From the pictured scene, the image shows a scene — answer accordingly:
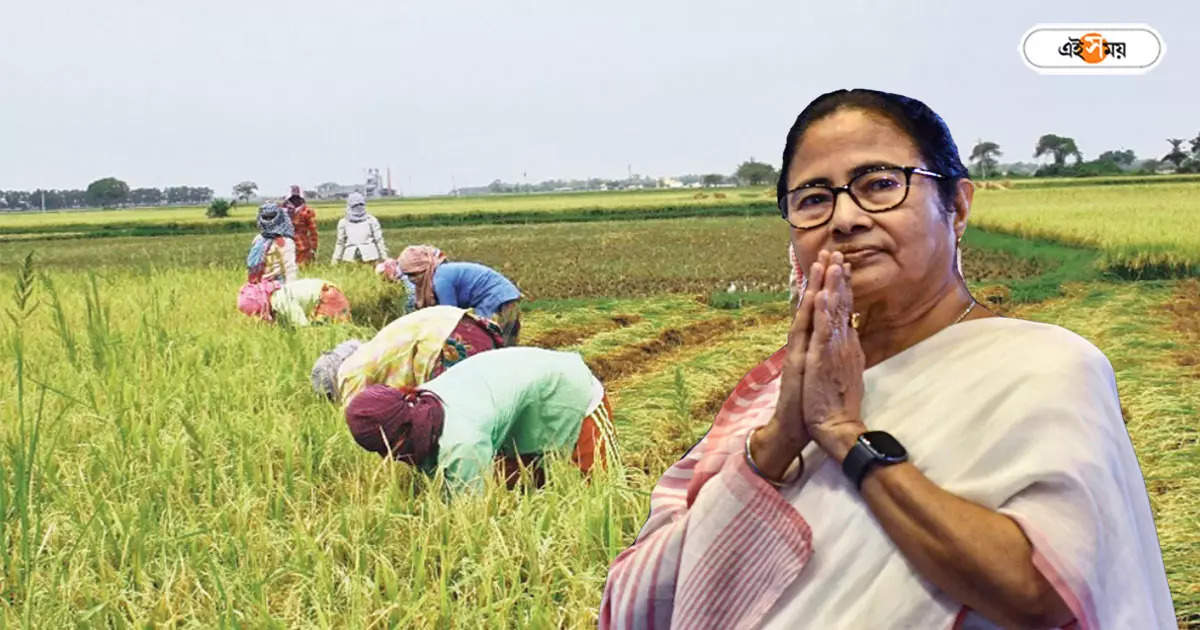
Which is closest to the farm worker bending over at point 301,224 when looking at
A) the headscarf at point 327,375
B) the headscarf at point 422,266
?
the headscarf at point 422,266

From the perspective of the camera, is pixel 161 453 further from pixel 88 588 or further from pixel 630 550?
pixel 630 550

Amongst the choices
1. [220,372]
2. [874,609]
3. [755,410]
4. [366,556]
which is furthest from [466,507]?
[220,372]

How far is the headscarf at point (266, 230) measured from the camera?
310 inches

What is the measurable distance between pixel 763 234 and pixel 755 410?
22.6 m

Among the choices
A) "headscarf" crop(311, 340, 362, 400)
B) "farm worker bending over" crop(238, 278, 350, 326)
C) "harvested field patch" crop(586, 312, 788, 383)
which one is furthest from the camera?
"harvested field patch" crop(586, 312, 788, 383)

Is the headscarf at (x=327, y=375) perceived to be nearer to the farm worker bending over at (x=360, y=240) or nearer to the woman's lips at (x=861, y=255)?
the woman's lips at (x=861, y=255)

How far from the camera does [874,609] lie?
0.98m

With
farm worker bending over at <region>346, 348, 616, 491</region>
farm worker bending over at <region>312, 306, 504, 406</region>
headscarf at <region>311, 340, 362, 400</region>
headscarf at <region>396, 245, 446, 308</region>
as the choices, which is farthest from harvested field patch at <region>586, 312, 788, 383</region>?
farm worker bending over at <region>346, 348, 616, 491</region>

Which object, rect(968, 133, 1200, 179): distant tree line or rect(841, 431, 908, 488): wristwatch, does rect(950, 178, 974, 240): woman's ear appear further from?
rect(968, 133, 1200, 179): distant tree line

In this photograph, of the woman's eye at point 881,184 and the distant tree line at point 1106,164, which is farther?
the distant tree line at point 1106,164

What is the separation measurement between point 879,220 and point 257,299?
6.88 meters

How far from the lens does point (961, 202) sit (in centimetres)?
112

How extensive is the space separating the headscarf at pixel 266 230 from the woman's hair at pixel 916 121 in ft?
24.1

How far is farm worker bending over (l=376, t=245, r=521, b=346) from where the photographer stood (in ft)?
20.7
